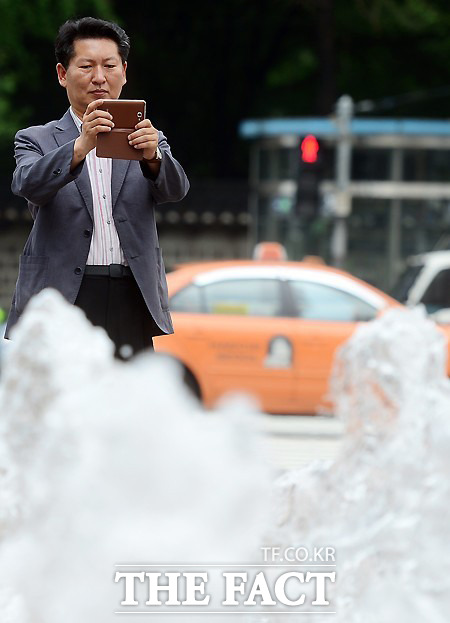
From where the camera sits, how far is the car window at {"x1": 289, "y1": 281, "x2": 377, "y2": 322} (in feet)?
41.4

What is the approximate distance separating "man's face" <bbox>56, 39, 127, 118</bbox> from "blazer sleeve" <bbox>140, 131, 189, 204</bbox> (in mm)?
219

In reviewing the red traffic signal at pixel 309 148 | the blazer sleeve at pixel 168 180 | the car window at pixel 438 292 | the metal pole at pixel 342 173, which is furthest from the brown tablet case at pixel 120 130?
the metal pole at pixel 342 173

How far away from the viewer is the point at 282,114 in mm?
35062

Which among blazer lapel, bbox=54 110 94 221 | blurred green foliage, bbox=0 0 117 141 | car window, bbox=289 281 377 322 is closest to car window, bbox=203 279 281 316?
car window, bbox=289 281 377 322

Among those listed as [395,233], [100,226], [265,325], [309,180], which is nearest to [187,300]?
[265,325]

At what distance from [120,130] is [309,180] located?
17.7 m

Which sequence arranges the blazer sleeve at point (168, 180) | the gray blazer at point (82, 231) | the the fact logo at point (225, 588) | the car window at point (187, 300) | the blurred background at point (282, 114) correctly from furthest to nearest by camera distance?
the blurred background at point (282, 114)
the car window at point (187, 300)
the gray blazer at point (82, 231)
the blazer sleeve at point (168, 180)
the the fact logo at point (225, 588)

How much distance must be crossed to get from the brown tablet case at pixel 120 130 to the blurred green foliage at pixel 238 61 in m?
27.3

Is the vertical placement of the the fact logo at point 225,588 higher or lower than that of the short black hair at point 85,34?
lower

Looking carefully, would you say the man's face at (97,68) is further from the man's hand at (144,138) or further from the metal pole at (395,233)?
the metal pole at (395,233)

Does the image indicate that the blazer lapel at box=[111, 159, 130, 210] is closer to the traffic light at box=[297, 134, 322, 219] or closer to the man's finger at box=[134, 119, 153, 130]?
the man's finger at box=[134, 119, 153, 130]

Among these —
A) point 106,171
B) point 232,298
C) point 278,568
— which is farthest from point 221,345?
point 278,568

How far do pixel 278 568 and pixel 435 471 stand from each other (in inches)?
15.5

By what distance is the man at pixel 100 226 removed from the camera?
392 cm
